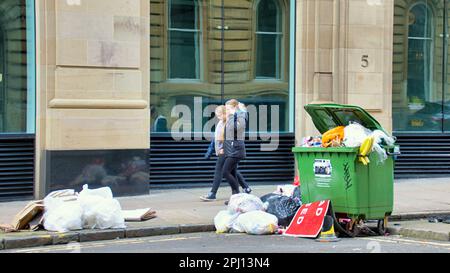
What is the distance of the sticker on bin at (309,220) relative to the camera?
8.59 m

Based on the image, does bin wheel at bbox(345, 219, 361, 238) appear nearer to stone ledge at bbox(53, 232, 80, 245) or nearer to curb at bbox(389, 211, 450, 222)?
curb at bbox(389, 211, 450, 222)

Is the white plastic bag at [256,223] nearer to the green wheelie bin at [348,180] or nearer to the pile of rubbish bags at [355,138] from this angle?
the green wheelie bin at [348,180]

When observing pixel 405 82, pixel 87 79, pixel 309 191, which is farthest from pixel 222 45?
pixel 309 191

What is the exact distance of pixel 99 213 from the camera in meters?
8.89

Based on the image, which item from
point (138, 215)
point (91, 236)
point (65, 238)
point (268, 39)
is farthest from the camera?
point (268, 39)

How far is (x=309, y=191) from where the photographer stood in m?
9.15

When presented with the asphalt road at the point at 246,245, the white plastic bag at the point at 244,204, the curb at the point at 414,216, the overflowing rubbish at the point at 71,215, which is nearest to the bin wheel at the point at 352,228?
the asphalt road at the point at 246,245

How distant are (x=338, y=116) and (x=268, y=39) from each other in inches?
215

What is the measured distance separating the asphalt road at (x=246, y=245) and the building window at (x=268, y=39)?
20.2ft

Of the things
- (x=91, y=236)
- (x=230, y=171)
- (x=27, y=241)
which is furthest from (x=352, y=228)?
(x=27, y=241)

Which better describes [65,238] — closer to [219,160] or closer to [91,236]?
[91,236]

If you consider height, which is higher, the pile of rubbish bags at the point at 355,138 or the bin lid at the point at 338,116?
the bin lid at the point at 338,116

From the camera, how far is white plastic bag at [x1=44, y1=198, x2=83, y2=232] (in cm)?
874

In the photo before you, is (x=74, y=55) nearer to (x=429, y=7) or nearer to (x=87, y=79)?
(x=87, y=79)
